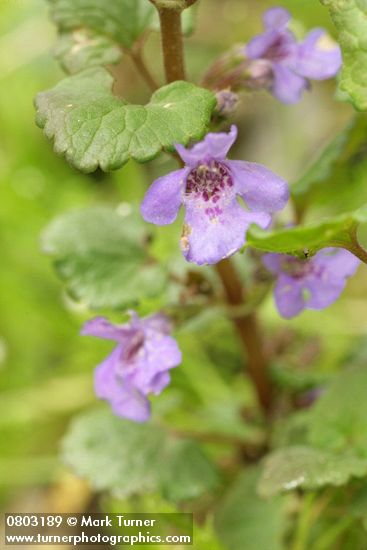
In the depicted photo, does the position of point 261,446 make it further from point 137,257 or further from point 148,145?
point 148,145

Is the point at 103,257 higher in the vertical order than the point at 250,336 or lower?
higher

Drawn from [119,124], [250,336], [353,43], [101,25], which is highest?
[101,25]

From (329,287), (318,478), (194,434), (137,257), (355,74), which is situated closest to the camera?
(355,74)

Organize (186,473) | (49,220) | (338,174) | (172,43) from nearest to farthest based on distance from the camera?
1. (172,43)
2. (338,174)
3. (186,473)
4. (49,220)

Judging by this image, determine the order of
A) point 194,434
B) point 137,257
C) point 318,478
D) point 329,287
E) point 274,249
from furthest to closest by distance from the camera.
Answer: point 194,434 < point 137,257 < point 329,287 < point 318,478 < point 274,249

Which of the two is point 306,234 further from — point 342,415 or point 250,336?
point 250,336

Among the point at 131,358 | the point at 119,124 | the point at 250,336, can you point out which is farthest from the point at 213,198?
the point at 250,336

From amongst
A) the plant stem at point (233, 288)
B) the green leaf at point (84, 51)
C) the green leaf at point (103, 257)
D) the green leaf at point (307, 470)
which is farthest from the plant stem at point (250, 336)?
the green leaf at point (84, 51)

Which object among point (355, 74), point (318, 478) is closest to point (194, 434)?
point (318, 478)
